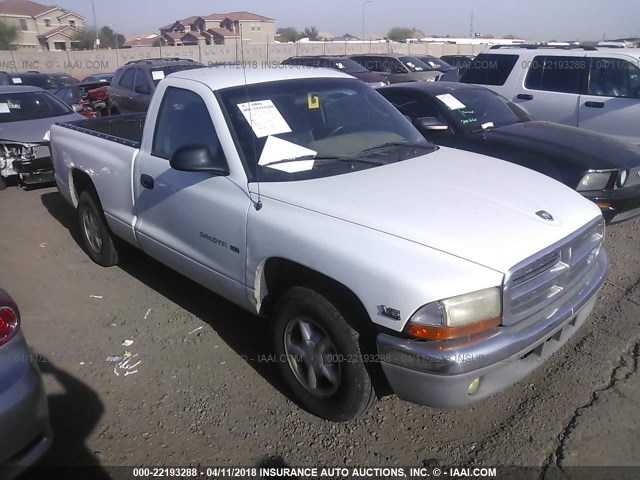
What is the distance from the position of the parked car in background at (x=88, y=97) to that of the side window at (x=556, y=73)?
911cm

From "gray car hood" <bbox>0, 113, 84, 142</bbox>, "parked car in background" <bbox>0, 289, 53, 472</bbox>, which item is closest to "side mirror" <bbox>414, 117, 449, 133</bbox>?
"parked car in background" <bbox>0, 289, 53, 472</bbox>

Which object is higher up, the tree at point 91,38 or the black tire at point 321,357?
the tree at point 91,38

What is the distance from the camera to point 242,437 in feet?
9.57

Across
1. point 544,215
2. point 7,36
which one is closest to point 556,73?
point 544,215

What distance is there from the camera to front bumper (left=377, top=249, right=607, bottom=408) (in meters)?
2.35

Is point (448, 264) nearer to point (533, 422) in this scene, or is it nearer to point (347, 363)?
point (347, 363)

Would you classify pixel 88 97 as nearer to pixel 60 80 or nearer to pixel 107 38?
pixel 60 80

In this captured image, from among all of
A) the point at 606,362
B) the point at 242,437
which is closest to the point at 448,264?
the point at 242,437

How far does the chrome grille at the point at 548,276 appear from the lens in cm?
243

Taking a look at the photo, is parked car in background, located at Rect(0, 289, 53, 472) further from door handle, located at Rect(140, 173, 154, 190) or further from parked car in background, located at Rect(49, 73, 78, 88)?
parked car in background, located at Rect(49, 73, 78, 88)

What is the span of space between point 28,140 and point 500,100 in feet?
21.8

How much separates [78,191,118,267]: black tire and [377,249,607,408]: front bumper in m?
3.44

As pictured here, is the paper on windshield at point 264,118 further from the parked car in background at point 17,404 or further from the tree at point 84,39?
the tree at point 84,39

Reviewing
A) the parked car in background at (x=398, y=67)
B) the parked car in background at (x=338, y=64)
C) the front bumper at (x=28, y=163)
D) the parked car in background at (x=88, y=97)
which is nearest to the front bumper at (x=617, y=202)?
the front bumper at (x=28, y=163)
